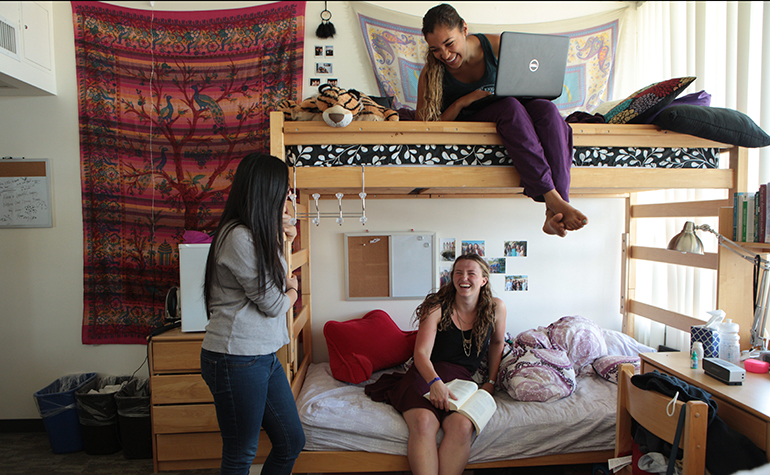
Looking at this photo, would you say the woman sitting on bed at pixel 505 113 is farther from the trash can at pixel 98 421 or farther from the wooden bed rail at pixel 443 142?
the trash can at pixel 98 421

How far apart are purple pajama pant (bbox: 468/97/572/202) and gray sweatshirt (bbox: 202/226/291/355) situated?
3.55 ft

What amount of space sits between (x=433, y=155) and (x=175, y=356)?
1550mm

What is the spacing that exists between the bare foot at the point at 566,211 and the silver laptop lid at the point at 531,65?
455mm

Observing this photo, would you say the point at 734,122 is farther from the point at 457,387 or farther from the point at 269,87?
the point at 269,87

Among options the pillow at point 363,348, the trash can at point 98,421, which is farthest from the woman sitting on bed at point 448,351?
the trash can at point 98,421

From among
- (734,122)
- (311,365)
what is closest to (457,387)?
(311,365)

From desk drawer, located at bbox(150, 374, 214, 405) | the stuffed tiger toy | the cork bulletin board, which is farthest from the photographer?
the cork bulletin board

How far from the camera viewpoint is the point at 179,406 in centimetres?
198

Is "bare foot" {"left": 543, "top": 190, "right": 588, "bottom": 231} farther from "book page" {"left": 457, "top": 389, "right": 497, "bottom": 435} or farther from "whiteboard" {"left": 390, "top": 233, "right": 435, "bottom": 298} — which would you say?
A: "whiteboard" {"left": 390, "top": 233, "right": 435, "bottom": 298}

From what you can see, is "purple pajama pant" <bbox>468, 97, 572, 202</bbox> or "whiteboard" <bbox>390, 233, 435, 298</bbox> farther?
"whiteboard" <bbox>390, 233, 435, 298</bbox>

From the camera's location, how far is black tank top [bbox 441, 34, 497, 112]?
187 centimetres

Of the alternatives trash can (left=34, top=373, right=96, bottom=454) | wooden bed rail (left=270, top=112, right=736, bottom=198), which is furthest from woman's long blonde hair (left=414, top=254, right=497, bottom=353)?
trash can (left=34, top=373, right=96, bottom=454)

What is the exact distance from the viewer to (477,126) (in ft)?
5.75

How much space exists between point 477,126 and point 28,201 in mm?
2646
